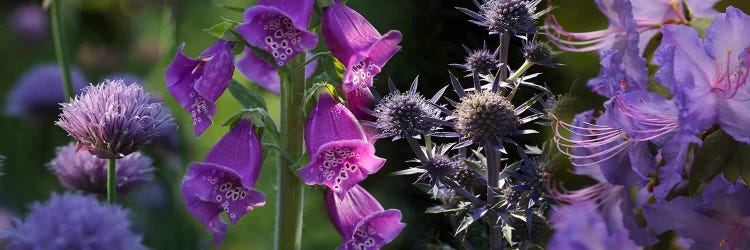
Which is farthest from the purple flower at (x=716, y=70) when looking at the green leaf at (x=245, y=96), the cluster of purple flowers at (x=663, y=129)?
the green leaf at (x=245, y=96)

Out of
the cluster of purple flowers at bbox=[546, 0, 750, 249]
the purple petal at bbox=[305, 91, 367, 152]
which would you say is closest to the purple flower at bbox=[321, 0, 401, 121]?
the purple petal at bbox=[305, 91, 367, 152]

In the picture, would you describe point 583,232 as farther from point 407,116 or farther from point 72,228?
point 72,228

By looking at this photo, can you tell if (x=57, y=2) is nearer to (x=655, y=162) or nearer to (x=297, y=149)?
(x=297, y=149)

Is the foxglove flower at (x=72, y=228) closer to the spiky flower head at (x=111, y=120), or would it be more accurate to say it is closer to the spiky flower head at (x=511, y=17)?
the spiky flower head at (x=111, y=120)

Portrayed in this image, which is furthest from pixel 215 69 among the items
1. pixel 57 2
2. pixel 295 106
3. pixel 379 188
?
pixel 379 188

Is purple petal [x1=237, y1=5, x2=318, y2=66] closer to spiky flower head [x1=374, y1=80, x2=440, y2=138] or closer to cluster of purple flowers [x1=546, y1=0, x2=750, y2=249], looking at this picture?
spiky flower head [x1=374, y1=80, x2=440, y2=138]

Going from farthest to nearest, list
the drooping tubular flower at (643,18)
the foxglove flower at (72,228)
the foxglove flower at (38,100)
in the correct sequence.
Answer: the foxglove flower at (38,100)
the drooping tubular flower at (643,18)
the foxglove flower at (72,228)
